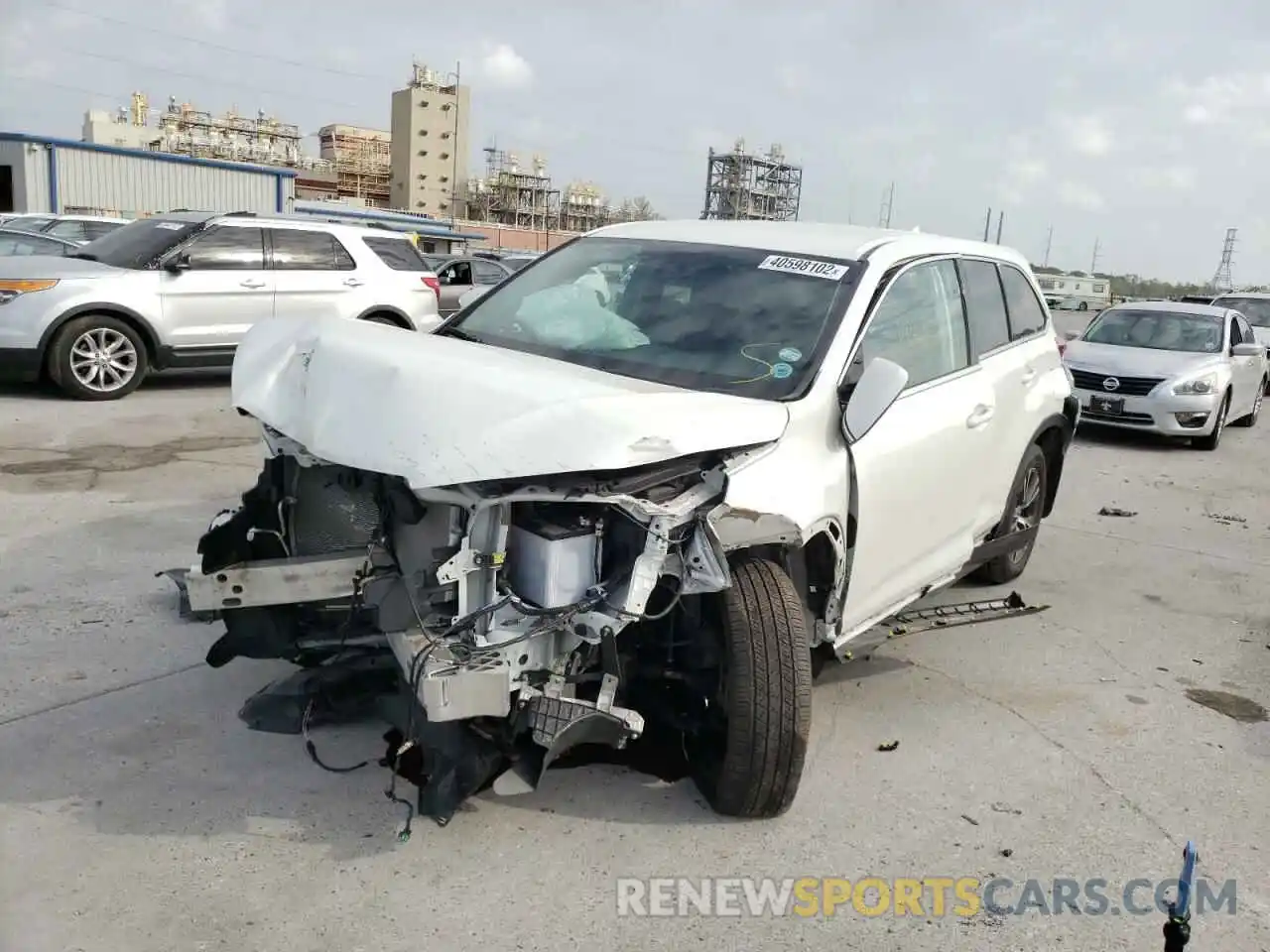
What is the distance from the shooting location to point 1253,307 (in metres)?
18.1

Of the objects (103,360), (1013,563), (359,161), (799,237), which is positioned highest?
(359,161)

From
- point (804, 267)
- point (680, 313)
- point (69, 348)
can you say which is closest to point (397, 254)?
point (69, 348)

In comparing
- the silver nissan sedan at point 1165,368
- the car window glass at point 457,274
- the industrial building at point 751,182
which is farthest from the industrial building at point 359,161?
the silver nissan sedan at point 1165,368

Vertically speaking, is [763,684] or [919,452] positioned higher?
[919,452]

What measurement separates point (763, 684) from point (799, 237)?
2172 mm

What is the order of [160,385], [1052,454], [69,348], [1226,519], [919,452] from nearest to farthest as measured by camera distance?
1. [919,452]
2. [1052,454]
3. [1226,519]
4. [69,348]
5. [160,385]

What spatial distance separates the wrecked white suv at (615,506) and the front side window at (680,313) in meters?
0.01

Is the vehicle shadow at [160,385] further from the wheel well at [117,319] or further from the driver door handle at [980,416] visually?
the driver door handle at [980,416]

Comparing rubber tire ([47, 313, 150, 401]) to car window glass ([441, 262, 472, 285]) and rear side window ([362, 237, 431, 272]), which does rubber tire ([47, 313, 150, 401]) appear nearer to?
rear side window ([362, 237, 431, 272])

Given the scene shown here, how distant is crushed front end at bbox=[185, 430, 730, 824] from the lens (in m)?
2.88

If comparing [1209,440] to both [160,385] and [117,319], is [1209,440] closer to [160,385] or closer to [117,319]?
[117,319]

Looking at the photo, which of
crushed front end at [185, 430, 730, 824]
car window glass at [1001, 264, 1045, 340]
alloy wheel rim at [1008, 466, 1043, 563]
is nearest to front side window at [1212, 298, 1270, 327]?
car window glass at [1001, 264, 1045, 340]

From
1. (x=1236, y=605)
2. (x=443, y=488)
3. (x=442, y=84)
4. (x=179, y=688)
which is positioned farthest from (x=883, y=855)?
(x=442, y=84)

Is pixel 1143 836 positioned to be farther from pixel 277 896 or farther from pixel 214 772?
pixel 214 772
